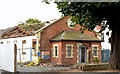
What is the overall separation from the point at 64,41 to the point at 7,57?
49.8ft

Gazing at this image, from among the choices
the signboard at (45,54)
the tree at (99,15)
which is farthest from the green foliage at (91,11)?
the signboard at (45,54)

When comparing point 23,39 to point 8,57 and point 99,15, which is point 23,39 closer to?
point 8,57

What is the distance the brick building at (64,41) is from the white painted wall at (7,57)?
1181cm

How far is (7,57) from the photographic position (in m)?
18.7

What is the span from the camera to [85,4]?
60.3 feet

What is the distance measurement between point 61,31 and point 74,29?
8.09ft

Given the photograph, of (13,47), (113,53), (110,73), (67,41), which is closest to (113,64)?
(113,53)

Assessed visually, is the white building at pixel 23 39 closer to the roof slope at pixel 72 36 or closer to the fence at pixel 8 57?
the roof slope at pixel 72 36

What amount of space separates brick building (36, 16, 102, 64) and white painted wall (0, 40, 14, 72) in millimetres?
11808

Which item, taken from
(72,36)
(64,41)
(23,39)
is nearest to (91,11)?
(64,41)

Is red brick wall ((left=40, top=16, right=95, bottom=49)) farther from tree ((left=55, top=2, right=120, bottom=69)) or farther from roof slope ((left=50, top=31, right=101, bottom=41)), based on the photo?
tree ((left=55, top=2, right=120, bottom=69))

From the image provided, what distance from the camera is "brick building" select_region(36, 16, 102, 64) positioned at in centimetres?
3212

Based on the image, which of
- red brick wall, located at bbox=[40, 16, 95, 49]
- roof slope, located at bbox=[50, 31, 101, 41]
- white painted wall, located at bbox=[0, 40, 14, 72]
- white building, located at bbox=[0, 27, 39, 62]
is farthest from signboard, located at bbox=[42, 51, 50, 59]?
white painted wall, located at bbox=[0, 40, 14, 72]

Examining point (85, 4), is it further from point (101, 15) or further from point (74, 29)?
point (74, 29)
